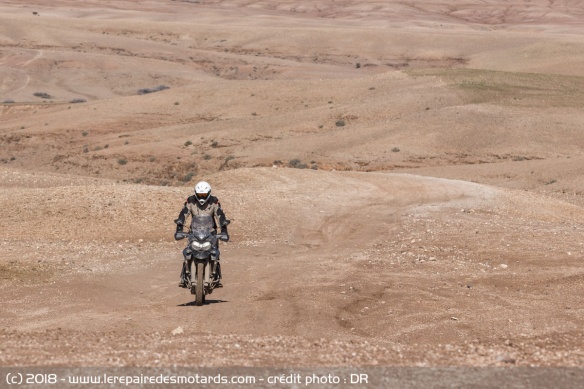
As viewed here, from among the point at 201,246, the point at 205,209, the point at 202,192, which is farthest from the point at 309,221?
the point at 201,246

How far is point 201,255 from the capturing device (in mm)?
13516

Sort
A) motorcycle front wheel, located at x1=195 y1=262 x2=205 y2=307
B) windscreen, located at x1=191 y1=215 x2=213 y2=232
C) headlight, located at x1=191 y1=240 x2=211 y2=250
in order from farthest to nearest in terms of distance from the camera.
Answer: motorcycle front wheel, located at x1=195 y1=262 x2=205 y2=307, windscreen, located at x1=191 y1=215 x2=213 y2=232, headlight, located at x1=191 y1=240 x2=211 y2=250

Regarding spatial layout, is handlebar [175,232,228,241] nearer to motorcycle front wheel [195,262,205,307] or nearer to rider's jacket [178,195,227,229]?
rider's jacket [178,195,227,229]

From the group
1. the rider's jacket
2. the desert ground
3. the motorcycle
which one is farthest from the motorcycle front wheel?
the rider's jacket

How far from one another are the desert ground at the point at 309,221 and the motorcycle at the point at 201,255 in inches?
15.8

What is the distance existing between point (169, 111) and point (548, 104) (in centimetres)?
2700

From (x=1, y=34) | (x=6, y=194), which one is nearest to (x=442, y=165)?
(x=6, y=194)

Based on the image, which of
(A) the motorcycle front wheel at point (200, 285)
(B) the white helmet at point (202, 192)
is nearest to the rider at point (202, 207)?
(B) the white helmet at point (202, 192)

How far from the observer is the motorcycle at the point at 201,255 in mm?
13492

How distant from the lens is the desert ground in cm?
1094

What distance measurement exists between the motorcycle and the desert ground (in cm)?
40

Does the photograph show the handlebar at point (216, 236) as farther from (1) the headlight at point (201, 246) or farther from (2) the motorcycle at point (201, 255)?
(1) the headlight at point (201, 246)

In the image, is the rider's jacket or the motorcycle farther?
the rider's jacket

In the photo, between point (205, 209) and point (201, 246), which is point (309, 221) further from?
point (201, 246)
